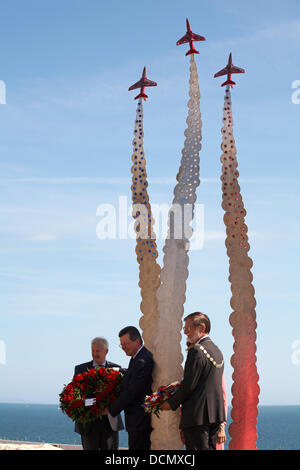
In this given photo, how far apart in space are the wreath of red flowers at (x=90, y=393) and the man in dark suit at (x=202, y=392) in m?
1.18

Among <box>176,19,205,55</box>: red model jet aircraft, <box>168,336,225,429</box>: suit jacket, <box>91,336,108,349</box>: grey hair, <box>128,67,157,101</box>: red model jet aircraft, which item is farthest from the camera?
<box>128,67,157,101</box>: red model jet aircraft

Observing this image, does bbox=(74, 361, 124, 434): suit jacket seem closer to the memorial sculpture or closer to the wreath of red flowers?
the wreath of red flowers

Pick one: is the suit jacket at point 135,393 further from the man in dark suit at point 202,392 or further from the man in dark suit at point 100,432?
the man in dark suit at point 202,392

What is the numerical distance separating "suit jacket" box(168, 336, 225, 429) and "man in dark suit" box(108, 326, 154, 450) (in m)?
0.90

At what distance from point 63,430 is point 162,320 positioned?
262 ft

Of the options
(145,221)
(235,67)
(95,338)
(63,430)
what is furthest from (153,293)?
(63,430)

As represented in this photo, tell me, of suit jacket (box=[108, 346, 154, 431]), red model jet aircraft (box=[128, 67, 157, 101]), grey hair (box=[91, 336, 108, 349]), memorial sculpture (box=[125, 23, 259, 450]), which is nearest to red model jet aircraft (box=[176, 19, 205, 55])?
memorial sculpture (box=[125, 23, 259, 450])

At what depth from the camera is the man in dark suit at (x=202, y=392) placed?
630cm

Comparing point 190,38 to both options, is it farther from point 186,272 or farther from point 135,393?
point 135,393

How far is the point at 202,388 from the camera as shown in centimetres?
634

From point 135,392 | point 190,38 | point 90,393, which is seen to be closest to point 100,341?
point 90,393

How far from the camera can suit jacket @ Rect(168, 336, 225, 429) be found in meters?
6.29

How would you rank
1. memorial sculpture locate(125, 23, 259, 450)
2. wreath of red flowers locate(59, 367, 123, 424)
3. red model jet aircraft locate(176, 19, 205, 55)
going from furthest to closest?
red model jet aircraft locate(176, 19, 205, 55), memorial sculpture locate(125, 23, 259, 450), wreath of red flowers locate(59, 367, 123, 424)
